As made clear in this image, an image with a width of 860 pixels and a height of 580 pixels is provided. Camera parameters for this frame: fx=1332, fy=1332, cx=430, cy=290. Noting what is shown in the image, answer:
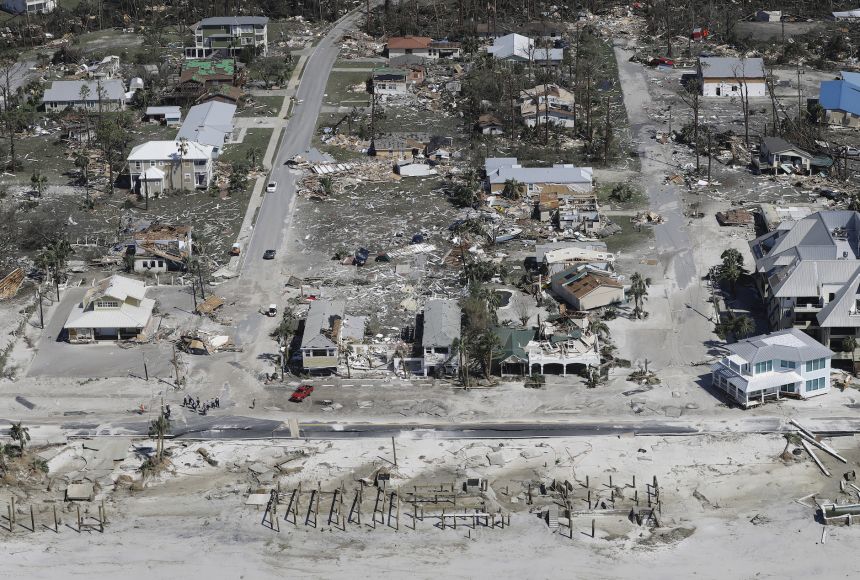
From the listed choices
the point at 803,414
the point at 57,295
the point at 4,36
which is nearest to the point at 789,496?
the point at 803,414

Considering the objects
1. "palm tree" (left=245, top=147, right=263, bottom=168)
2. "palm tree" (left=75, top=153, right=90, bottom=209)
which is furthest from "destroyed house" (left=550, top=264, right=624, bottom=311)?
"palm tree" (left=75, top=153, right=90, bottom=209)

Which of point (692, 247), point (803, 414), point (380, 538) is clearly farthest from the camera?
point (692, 247)

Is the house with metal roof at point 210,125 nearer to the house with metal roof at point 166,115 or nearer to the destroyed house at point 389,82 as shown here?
the house with metal roof at point 166,115

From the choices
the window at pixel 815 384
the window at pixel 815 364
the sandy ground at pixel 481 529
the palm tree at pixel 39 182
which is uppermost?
the palm tree at pixel 39 182

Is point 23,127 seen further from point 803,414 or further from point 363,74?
point 803,414

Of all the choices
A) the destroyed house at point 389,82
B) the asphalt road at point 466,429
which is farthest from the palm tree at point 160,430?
the destroyed house at point 389,82

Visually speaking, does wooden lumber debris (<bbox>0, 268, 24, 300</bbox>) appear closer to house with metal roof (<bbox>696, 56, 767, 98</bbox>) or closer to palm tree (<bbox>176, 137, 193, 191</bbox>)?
palm tree (<bbox>176, 137, 193, 191</bbox>)
